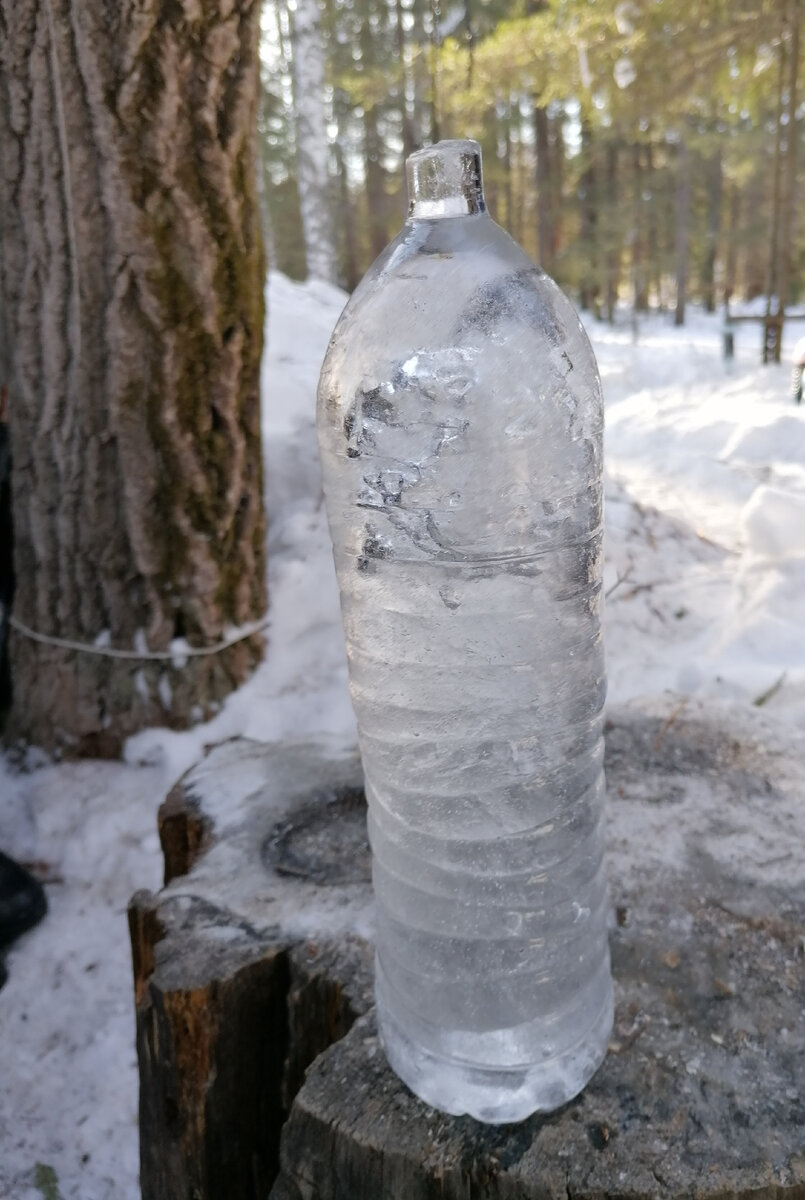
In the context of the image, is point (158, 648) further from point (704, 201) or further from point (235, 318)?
point (704, 201)

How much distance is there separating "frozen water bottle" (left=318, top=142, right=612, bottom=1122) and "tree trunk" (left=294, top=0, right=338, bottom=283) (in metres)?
10.00

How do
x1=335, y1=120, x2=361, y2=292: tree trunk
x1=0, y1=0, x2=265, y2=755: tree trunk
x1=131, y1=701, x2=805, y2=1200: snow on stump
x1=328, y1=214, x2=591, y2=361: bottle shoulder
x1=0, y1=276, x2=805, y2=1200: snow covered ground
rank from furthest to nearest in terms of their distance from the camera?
x1=335, y1=120, x2=361, y2=292: tree trunk
x1=0, y1=0, x2=265, y2=755: tree trunk
x1=0, y1=276, x2=805, y2=1200: snow covered ground
x1=131, y1=701, x2=805, y2=1200: snow on stump
x1=328, y1=214, x2=591, y2=361: bottle shoulder

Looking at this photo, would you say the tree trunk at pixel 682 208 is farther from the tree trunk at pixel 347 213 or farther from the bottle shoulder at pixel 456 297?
the bottle shoulder at pixel 456 297

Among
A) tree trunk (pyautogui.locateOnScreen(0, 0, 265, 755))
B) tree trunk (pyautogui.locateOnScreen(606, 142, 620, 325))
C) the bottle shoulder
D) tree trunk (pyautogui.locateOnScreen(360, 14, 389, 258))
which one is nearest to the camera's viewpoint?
the bottle shoulder

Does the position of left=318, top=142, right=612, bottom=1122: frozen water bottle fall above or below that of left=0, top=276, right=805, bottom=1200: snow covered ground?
above

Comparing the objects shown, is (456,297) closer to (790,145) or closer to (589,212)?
(790,145)

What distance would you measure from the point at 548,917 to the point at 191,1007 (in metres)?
→ 0.59

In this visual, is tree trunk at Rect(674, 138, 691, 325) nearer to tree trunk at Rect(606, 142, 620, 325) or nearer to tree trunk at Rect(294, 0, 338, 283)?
tree trunk at Rect(606, 142, 620, 325)

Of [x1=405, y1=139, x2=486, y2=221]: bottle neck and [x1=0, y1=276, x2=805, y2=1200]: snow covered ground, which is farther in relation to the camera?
[x1=0, y1=276, x2=805, y2=1200]: snow covered ground

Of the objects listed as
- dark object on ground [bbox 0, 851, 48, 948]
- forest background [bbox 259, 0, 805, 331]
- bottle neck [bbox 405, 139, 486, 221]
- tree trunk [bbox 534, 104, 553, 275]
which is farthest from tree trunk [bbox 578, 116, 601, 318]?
bottle neck [bbox 405, 139, 486, 221]

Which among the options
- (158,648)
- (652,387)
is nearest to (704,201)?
(652,387)

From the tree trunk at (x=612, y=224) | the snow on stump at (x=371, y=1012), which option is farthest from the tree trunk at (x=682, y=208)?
the snow on stump at (x=371, y=1012)

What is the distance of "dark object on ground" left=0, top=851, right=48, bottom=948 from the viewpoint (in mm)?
2445

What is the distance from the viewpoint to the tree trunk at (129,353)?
242 cm
